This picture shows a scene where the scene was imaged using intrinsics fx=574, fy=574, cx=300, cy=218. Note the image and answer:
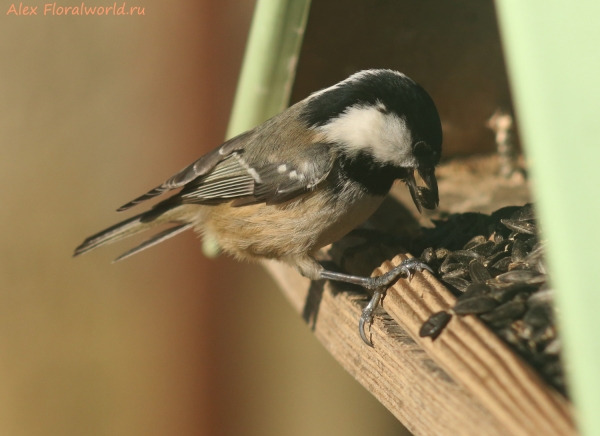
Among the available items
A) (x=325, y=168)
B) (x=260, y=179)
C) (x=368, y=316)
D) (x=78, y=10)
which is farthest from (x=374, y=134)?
(x=78, y=10)

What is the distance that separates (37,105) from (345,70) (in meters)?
1.34

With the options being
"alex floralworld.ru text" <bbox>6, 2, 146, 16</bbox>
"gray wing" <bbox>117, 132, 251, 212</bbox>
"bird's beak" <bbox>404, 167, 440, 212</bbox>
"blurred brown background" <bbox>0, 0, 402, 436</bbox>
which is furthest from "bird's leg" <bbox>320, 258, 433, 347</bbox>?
"alex floralworld.ru text" <bbox>6, 2, 146, 16</bbox>

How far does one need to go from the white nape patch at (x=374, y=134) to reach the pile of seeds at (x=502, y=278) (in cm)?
20

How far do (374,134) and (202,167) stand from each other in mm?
497

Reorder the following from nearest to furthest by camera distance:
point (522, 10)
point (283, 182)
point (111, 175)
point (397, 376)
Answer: point (522, 10), point (397, 376), point (283, 182), point (111, 175)

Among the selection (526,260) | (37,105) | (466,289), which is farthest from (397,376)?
(37,105)

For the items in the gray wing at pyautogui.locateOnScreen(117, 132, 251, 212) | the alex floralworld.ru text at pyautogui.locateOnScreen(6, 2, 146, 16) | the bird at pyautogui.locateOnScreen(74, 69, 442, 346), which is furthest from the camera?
the alex floralworld.ru text at pyautogui.locateOnScreen(6, 2, 146, 16)

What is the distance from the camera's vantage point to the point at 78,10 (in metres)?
2.23

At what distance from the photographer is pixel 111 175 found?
7.91ft

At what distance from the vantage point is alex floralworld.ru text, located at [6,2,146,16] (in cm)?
216

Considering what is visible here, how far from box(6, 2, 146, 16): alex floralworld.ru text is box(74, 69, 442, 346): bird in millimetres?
1163

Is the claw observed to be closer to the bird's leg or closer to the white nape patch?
the bird's leg

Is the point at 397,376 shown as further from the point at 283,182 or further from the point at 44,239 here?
the point at 44,239

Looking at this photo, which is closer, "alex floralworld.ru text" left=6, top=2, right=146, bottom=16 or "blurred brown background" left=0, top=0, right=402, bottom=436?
"alex floralworld.ru text" left=6, top=2, right=146, bottom=16
